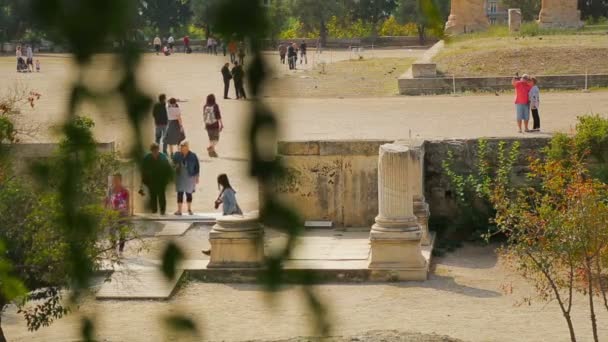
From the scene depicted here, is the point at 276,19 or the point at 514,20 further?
the point at 514,20

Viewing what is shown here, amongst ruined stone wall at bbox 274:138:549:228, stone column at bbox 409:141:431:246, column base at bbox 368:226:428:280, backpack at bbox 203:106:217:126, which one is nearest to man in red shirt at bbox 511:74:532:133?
ruined stone wall at bbox 274:138:549:228

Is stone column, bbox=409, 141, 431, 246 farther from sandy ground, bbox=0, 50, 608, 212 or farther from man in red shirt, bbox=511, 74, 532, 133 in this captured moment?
man in red shirt, bbox=511, 74, 532, 133

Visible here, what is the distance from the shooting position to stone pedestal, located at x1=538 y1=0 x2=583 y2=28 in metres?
52.6

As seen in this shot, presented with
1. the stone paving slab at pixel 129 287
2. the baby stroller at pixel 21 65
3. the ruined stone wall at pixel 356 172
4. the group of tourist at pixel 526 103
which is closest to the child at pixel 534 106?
the group of tourist at pixel 526 103

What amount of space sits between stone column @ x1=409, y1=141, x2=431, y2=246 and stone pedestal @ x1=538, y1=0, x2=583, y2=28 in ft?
121

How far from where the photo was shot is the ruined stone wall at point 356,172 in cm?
1700

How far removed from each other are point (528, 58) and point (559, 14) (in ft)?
59.3

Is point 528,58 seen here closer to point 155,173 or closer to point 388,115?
point 388,115

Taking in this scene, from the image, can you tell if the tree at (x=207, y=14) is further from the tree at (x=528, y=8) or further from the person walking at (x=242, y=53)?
the tree at (x=528, y=8)

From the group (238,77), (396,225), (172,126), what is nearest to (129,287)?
(396,225)

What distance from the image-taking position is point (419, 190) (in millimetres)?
16625

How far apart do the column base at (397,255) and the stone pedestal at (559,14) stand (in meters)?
38.9

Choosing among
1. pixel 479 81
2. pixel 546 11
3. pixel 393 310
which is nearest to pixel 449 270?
pixel 393 310

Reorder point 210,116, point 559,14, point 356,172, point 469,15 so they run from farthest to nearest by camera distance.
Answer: point 469,15
point 559,14
point 210,116
point 356,172
